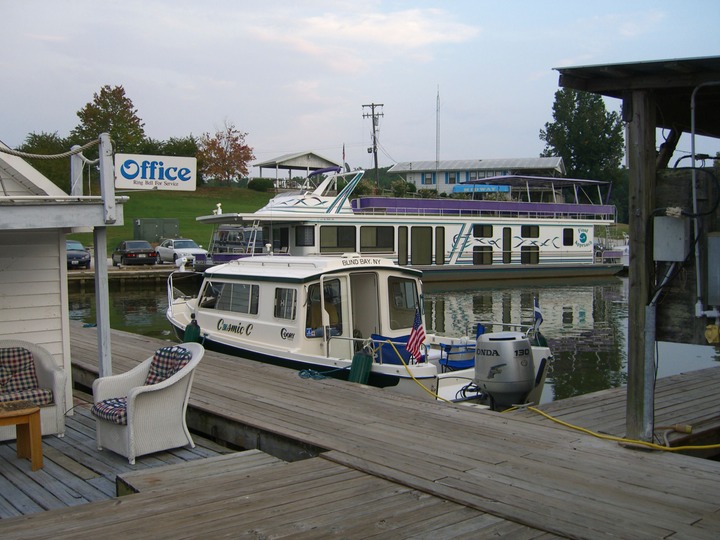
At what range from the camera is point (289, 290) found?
11.6m

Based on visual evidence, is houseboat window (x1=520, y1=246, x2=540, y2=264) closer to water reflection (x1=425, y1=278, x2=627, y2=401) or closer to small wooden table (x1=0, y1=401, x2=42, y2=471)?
water reflection (x1=425, y1=278, x2=627, y2=401)

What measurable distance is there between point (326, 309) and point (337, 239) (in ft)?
60.3

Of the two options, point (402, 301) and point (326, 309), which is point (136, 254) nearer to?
point (326, 309)

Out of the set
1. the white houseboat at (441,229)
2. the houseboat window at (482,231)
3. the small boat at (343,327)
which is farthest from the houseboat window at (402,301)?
the houseboat window at (482,231)

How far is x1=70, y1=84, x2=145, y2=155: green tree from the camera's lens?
5653cm

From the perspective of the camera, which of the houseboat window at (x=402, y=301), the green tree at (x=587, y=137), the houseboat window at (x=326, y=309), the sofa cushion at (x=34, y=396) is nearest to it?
the sofa cushion at (x=34, y=396)

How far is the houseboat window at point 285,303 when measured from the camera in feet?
38.0

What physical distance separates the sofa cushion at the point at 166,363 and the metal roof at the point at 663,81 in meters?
4.59

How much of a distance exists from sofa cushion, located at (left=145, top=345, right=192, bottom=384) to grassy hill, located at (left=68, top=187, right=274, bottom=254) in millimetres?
38826

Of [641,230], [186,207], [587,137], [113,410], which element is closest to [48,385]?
[113,410]

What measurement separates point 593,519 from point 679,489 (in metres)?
1.02

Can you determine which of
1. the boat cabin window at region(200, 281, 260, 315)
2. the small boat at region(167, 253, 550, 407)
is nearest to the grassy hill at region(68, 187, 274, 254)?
the boat cabin window at region(200, 281, 260, 315)

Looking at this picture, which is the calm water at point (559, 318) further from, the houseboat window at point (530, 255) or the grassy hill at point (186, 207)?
the grassy hill at point (186, 207)

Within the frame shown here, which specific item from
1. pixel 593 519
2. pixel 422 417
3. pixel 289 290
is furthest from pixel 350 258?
pixel 593 519
